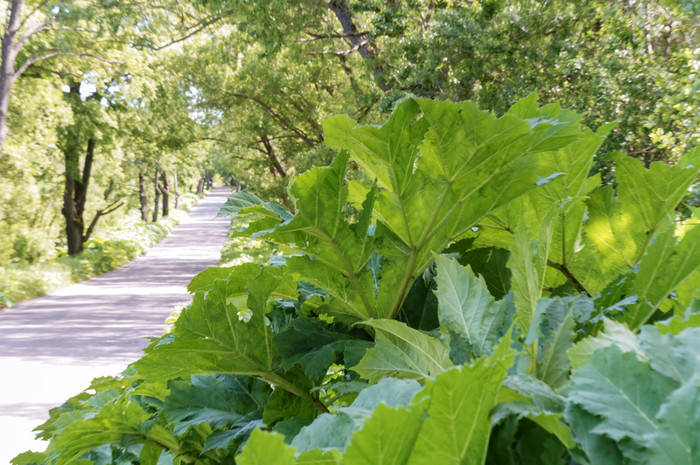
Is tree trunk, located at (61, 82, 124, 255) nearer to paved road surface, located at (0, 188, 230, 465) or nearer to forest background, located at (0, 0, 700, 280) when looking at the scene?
forest background, located at (0, 0, 700, 280)

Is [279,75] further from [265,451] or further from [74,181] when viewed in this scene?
[265,451]

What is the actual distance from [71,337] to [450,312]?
40.2ft

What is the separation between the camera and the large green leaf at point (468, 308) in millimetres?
567

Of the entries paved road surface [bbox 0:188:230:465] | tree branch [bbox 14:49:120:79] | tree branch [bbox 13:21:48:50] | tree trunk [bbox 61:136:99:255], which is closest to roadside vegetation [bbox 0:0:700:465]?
paved road surface [bbox 0:188:230:465]

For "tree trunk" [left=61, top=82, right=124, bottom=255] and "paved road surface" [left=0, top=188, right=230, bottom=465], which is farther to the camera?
"tree trunk" [left=61, top=82, right=124, bottom=255]

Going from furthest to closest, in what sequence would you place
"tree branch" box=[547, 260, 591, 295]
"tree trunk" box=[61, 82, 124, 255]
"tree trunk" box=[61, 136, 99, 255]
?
"tree trunk" box=[61, 136, 99, 255] → "tree trunk" box=[61, 82, 124, 255] → "tree branch" box=[547, 260, 591, 295]

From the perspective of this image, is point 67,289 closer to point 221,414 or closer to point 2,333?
point 2,333

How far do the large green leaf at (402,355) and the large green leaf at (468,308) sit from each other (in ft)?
0.11

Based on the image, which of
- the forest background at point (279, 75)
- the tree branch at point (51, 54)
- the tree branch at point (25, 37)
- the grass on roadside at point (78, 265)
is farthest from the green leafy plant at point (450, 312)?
the tree branch at point (51, 54)

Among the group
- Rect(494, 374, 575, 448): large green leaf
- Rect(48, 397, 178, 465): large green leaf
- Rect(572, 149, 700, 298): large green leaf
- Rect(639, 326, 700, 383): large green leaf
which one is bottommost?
Rect(48, 397, 178, 465): large green leaf

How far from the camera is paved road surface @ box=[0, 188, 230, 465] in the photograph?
299 inches

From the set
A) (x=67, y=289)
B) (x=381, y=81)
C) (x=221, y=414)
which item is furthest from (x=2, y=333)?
(x=221, y=414)

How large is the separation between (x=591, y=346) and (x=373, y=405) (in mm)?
200

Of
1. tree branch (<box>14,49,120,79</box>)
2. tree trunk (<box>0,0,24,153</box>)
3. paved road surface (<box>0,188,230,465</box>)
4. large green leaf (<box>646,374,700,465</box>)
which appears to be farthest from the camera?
tree branch (<box>14,49,120,79</box>)
